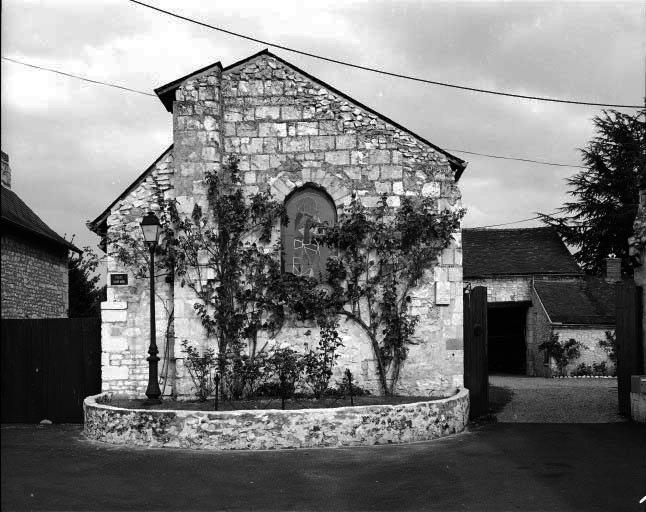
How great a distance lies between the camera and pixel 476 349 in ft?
44.0

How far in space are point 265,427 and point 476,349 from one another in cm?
480

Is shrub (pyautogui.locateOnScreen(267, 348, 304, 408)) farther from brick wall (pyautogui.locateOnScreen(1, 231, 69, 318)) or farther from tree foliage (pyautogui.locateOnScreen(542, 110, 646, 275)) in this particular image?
tree foliage (pyautogui.locateOnScreen(542, 110, 646, 275))

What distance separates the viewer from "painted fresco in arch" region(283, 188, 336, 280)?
41.8ft

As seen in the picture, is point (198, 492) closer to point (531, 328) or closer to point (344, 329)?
point (344, 329)

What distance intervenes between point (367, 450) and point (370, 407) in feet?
2.09

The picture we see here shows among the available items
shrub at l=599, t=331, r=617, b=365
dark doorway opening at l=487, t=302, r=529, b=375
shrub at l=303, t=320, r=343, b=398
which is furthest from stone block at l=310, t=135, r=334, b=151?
dark doorway opening at l=487, t=302, r=529, b=375

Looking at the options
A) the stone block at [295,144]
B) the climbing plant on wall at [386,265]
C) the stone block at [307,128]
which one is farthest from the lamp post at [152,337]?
the stone block at [307,128]

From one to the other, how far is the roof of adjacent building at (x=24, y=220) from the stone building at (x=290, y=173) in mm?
7318

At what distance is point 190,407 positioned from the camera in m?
11.2

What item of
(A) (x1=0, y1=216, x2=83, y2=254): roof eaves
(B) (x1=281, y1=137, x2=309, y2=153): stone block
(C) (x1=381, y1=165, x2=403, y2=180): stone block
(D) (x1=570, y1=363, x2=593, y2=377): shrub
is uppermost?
(B) (x1=281, y1=137, x2=309, y2=153): stone block

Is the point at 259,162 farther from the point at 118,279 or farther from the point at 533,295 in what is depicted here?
the point at 533,295

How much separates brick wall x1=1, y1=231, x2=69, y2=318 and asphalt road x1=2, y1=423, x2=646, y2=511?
849 centimetres

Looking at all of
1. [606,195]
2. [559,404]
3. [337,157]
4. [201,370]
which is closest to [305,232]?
[337,157]

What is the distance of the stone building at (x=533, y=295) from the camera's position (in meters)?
24.9
